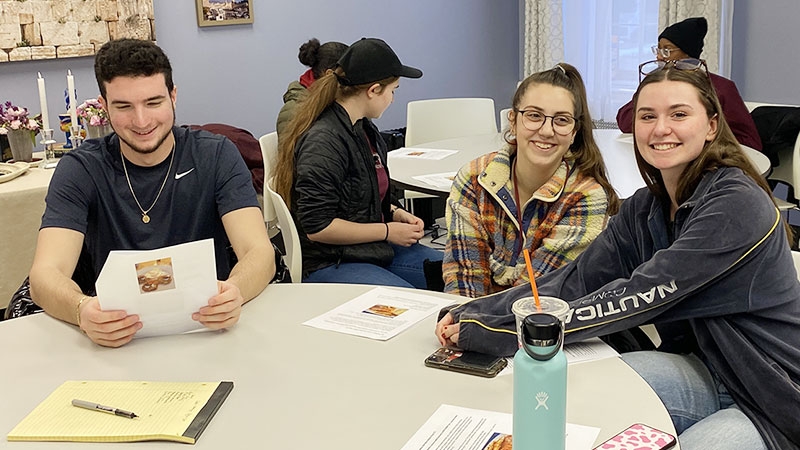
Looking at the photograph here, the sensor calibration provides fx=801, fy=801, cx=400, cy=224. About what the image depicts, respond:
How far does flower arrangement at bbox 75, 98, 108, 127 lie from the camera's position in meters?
3.62

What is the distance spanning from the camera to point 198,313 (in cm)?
159

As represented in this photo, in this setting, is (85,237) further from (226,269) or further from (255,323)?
(255,323)

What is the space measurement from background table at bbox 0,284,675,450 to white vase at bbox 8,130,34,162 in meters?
2.15

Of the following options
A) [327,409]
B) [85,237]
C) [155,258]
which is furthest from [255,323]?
[85,237]

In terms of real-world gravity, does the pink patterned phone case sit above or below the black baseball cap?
below

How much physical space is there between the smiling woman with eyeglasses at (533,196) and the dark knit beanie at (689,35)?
86.8 inches

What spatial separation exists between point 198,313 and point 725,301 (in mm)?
1023

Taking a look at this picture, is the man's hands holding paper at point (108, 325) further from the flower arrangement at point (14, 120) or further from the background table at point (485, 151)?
the flower arrangement at point (14, 120)

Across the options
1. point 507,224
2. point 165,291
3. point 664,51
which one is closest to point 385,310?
point 165,291

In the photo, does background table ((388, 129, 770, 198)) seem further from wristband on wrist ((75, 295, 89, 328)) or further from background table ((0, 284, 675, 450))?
wristband on wrist ((75, 295, 89, 328))

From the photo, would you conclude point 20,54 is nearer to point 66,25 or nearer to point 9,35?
point 9,35

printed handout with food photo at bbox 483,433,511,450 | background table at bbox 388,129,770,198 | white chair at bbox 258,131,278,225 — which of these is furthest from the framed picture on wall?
printed handout with food photo at bbox 483,433,511,450

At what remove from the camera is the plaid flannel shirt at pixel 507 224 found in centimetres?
210

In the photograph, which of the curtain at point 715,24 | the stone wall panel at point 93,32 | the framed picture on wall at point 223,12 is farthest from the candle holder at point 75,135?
the curtain at point 715,24
